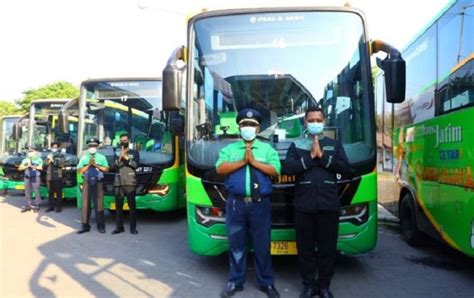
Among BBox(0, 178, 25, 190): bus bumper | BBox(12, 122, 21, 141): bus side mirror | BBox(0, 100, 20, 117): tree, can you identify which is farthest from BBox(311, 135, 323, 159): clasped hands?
BBox(0, 100, 20, 117): tree

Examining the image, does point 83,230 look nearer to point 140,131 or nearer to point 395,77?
point 140,131

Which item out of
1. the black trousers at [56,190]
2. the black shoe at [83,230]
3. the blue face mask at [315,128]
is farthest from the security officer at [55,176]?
the blue face mask at [315,128]

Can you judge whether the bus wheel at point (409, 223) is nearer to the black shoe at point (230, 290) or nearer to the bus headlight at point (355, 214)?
the bus headlight at point (355, 214)

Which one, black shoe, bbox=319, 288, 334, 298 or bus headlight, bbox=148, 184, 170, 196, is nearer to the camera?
black shoe, bbox=319, 288, 334, 298

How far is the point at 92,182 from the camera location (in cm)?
893

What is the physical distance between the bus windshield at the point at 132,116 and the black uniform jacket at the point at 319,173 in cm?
533

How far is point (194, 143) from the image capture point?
18.8 feet


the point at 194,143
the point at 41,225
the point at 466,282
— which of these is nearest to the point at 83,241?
the point at 41,225

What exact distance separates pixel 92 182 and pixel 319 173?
552 centimetres

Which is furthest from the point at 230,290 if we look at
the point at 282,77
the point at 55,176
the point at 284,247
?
the point at 55,176

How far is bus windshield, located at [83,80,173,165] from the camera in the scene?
974 centimetres

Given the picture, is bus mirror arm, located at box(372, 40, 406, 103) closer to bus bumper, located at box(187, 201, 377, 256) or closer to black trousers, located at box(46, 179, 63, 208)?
bus bumper, located at box(187, 201, 377, 256)

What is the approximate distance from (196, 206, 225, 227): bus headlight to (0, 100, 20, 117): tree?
41831mm

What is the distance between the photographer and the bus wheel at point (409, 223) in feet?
24.1
